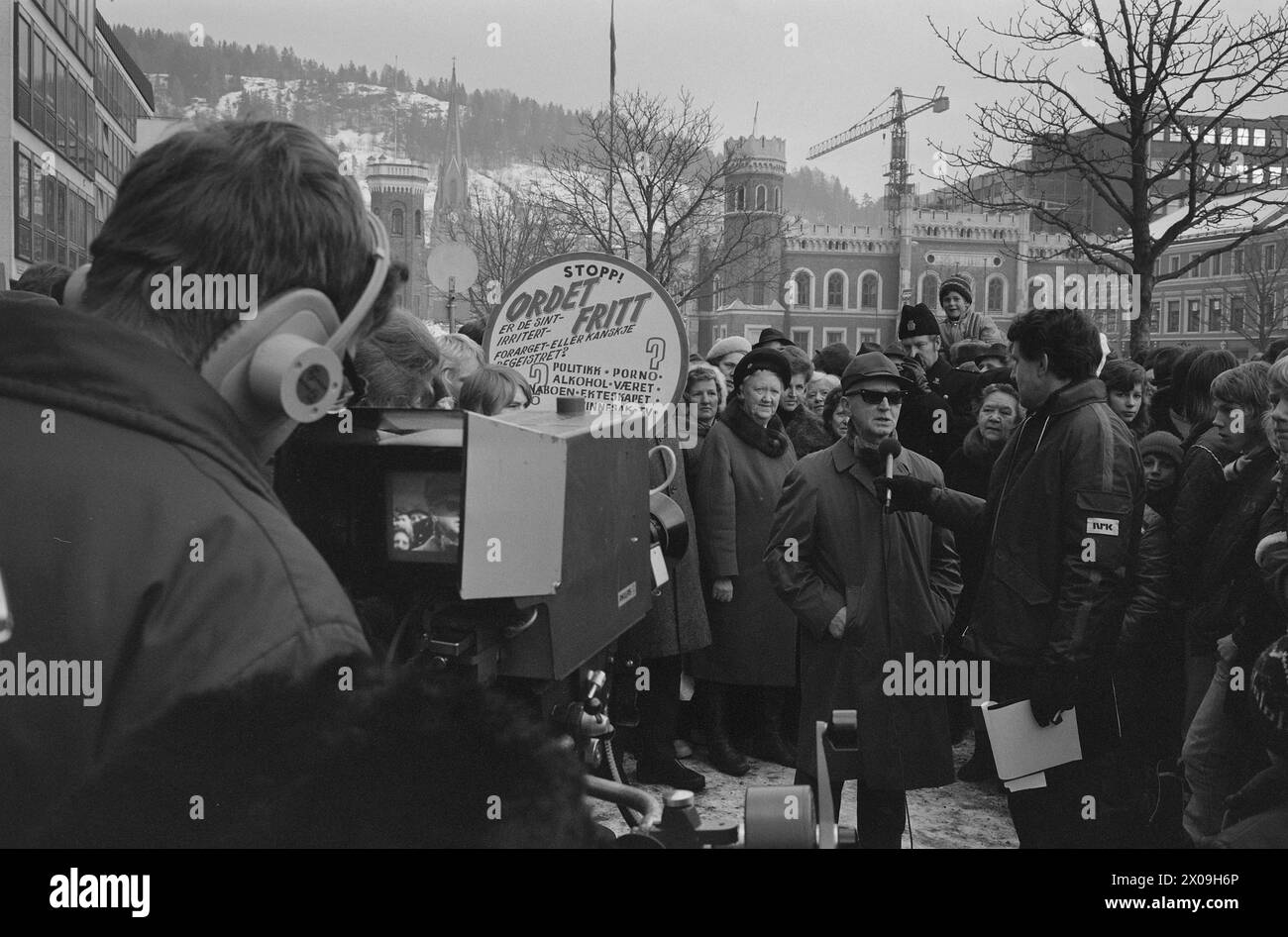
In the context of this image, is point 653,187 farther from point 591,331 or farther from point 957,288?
point 591,331

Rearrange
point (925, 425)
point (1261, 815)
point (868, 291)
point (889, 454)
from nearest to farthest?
1. point (1261, 815)
2. point (889, 454)
3. point (925, 425)
4. point (868, 291)

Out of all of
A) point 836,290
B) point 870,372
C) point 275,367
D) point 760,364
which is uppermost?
point 836,290

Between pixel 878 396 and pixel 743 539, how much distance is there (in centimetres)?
183

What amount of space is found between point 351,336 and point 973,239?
3675 centimetres

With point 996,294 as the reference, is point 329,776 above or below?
below

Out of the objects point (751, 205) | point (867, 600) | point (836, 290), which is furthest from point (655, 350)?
point (836, 290)

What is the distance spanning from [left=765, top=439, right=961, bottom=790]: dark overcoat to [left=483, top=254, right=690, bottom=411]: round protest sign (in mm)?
723

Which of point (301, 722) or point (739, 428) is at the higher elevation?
point (739, 428)

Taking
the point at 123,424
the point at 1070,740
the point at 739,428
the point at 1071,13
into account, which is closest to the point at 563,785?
the point at 123,424

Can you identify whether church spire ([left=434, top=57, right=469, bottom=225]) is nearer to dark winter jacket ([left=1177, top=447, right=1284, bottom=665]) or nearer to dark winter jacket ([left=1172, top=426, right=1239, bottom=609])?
dark winter jacket ([left=1172, top=426, right=1239, bottom=609])

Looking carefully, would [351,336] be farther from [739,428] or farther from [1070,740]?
[739,428]

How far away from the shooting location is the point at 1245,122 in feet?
27.7

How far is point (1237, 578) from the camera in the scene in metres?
4.45

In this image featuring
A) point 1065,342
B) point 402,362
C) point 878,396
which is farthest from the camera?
point 878,396
